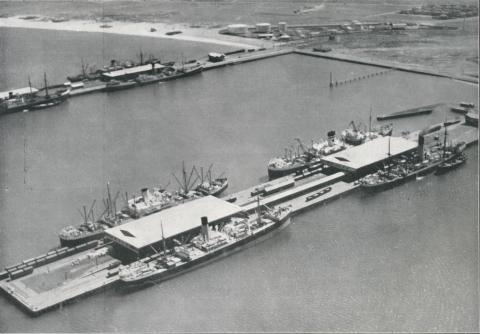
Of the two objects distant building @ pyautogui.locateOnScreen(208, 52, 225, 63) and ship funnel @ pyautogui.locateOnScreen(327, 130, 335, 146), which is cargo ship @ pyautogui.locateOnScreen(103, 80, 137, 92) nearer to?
distant building @ pyautogui.locateOnScreen(208, 52, 225, 63)

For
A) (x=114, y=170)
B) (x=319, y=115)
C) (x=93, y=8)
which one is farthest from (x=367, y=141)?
(x=93, y=8)

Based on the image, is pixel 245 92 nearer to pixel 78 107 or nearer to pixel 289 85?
pixel 289 85

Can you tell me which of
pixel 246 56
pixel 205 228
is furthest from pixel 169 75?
pixel 205 228

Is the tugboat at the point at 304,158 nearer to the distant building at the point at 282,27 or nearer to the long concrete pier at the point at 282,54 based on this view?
the long concrete pier at the point at 282,54

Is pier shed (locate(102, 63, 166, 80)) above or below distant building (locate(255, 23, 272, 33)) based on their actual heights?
below

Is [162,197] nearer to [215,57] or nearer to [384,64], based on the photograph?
[384,64]

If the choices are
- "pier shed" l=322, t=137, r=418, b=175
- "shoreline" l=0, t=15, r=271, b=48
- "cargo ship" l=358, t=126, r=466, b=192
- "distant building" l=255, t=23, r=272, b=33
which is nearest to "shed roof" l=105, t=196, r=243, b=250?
"pier shed" l=322, t=137, r=418, b=175

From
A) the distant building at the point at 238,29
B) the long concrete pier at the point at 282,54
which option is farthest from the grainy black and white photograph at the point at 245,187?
the distant building at the point at 238,29
